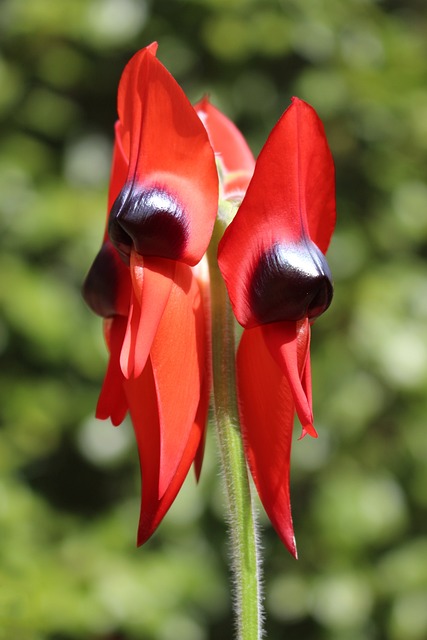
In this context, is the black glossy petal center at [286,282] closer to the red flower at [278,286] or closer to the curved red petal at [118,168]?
the red flower at [278,286]

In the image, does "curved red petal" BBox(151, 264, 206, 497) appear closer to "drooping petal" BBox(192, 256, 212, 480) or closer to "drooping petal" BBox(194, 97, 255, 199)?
"drooping petal" BBox(192, 256, 212, 480)

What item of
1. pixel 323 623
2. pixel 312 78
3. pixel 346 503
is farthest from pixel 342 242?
pixel 323 623

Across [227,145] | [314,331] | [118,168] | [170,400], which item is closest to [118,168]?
[118,168]

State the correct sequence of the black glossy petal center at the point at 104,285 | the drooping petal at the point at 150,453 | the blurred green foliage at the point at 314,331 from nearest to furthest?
the drooping petal at the point at 150,453 < the black glossy petal center at the point at 104,285 < the blurred green foliage at the point at 314,331

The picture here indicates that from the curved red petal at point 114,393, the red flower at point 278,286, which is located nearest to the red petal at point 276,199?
the red flower at point 278,286

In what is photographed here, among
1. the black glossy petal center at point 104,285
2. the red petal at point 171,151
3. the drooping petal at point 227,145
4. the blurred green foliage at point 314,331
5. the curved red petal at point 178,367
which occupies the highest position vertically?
the red petal at point 171,151

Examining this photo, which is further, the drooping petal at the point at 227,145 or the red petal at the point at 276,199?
the drooping petal at the point at 227,145
